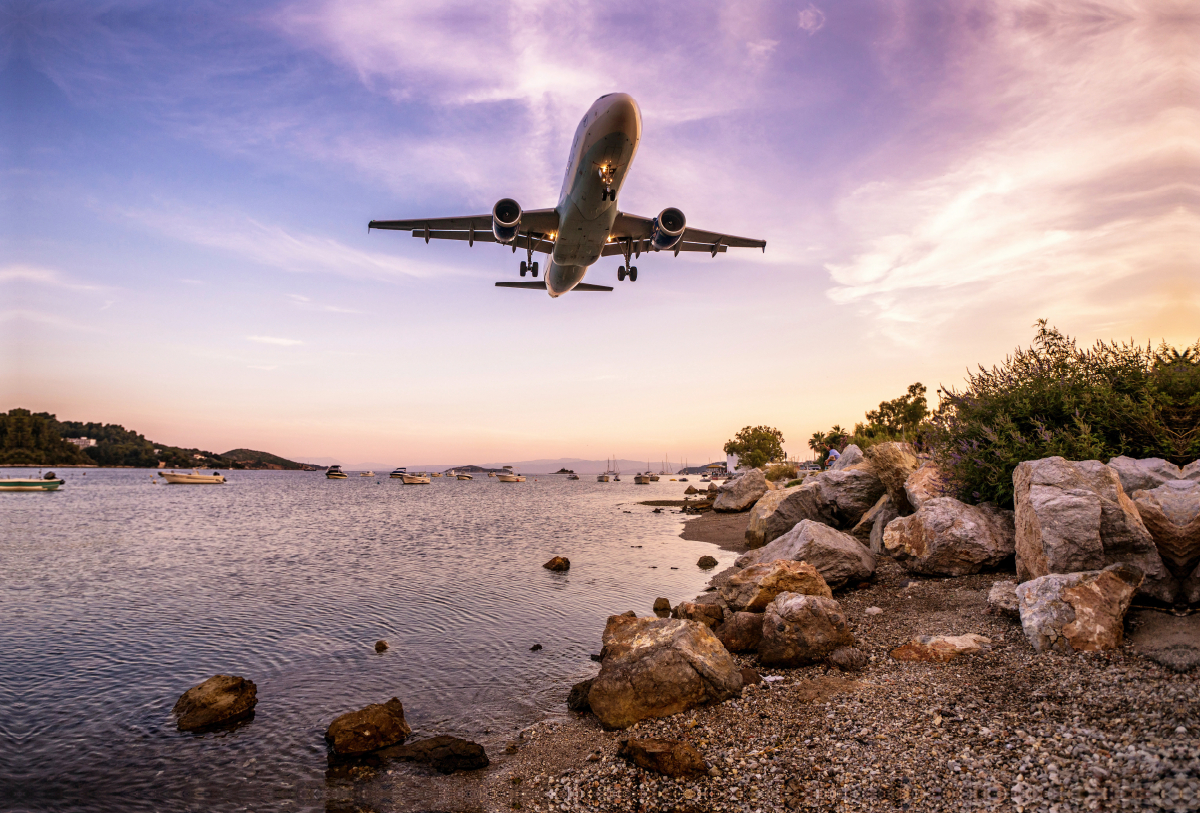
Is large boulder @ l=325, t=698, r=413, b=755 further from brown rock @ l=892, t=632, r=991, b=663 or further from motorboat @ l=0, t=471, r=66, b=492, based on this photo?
motorboat @ l=0, t=471, r=66, b=492

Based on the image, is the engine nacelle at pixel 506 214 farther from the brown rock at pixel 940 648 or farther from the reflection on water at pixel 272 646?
the brown rock at pixel 940 648

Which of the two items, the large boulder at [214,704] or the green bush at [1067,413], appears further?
A: the green bush at [1067,413]

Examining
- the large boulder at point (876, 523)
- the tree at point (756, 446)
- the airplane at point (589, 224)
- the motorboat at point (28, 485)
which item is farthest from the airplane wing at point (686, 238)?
the motorboat at point (28, 485)

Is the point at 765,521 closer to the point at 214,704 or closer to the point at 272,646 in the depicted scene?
the point at 272,646

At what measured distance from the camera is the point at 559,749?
7551 millimetres

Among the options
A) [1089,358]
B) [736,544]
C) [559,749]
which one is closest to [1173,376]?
[1089,358]

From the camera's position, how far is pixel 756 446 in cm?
10531

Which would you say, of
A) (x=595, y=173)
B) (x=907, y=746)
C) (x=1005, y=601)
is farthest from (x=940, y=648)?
(x=595, y=173)

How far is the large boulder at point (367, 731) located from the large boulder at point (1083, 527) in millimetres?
10111

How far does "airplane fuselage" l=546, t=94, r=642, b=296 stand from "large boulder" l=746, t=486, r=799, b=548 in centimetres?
1286

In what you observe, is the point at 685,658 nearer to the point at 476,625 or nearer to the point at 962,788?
the point at 962,788

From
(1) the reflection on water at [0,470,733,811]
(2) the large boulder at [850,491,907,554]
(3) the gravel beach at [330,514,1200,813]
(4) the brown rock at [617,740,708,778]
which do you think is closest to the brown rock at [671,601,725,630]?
(1) the reflection on water at [0,470,733,811]

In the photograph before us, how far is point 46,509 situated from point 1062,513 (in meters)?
78.8

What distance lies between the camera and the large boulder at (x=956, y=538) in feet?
35.9
